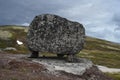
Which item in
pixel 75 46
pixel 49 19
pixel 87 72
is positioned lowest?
pixel 87 72

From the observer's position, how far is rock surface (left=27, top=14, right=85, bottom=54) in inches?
2224

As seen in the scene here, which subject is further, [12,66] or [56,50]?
[56,50]

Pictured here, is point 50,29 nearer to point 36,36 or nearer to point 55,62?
point 36,36

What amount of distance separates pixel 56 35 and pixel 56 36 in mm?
166

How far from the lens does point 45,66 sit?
49531 mm

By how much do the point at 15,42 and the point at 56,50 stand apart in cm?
12383

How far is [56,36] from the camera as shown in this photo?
56625 mm

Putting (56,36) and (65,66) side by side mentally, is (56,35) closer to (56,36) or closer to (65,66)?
(56,36)

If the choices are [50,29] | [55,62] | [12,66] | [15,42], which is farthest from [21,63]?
[15,42]

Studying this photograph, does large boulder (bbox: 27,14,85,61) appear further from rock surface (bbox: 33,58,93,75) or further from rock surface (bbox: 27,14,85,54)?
rock surface (bbox: 33,58,93,75)

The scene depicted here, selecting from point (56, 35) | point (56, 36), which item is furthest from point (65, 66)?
point (56, 35)

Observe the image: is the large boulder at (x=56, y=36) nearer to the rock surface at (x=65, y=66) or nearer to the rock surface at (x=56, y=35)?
the rock surface at (x=56, y=35)

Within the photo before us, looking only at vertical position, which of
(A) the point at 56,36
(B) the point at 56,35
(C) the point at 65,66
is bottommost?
(C) the point at 65,66

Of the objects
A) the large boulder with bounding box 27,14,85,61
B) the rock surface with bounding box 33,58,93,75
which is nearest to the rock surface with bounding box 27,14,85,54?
the large boulder with bounding box 27,14,85,61
